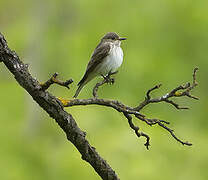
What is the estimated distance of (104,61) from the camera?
810 cm

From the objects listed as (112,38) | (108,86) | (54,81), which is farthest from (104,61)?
(108,86)

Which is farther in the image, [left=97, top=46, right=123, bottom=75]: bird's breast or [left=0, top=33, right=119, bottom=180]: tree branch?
[left=97, top=46, right=123, bottom=75]: bird's breast

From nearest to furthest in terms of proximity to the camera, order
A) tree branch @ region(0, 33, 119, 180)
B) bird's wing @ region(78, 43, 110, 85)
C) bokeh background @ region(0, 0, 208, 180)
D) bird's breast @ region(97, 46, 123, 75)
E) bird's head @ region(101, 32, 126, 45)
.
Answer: tree branch @ region(0, 33, 119, 180) < bird's breast @ region(97, 46, 123, 75) < bird's wing @ region(78, 43, 110, 85) < bird's head @ region(101, 32, 126, 45) < bokeh background @ region(0, 0, 208, 180)

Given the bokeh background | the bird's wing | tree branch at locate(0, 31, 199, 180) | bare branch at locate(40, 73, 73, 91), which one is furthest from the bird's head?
bare branch at locate(40, 73, 73, 91)

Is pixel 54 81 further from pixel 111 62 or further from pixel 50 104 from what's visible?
pixel 111 62

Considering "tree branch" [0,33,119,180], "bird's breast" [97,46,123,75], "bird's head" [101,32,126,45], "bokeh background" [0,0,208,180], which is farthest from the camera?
"bokeh background" [0,0,208,180]

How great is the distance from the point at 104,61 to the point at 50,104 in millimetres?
4302

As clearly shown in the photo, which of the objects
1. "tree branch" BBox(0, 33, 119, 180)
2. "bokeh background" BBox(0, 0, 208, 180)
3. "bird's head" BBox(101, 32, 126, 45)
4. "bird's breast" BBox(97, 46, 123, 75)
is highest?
"bokeh background" BBox(0, 0, 208, 180)

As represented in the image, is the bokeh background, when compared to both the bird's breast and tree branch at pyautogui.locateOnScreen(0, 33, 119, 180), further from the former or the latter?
tree branch at pyautogui.locateOnScreen(0, 33, 119, 180)

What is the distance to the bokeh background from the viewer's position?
10820 millimetres

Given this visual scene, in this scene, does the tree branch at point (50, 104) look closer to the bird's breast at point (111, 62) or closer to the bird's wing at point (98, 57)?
the bird's breast at point (111, 62)

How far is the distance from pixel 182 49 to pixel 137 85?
7.45 ft

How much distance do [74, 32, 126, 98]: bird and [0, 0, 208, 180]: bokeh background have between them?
2571 mm

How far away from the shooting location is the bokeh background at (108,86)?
35.5 feet
